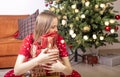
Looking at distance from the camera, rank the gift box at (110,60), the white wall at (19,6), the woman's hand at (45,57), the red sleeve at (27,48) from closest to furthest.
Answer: the woman's hand at (45,57), the red sleeve at (27,48), the gift box at (110,60), the white wall at (19,6)

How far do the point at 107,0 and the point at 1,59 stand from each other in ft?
6.18

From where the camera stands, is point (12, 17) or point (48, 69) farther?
point (12, 17)

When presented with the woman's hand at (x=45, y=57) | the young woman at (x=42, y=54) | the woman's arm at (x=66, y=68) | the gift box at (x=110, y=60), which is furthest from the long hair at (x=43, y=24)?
the gift box at (x=110, y=60)

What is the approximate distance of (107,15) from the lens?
3.44 meters

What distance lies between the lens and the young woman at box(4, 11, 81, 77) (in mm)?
1147

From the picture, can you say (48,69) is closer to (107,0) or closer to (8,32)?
(107,0)

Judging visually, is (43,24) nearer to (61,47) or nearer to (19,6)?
(61,47)

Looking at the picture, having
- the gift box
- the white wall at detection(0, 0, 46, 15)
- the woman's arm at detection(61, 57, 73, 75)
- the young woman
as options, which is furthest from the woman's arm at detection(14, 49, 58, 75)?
the white wall at detection(0, 0, 46, 15)

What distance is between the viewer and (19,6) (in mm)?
4363

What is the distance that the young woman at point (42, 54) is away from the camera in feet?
3.76

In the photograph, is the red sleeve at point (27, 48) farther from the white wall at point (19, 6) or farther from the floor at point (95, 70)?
the white wall at point (19, 6)

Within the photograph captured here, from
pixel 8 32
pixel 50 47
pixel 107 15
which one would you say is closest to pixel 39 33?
pixel 50 47

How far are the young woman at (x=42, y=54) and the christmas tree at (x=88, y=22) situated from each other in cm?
207

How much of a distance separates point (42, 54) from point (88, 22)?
2.34 m
